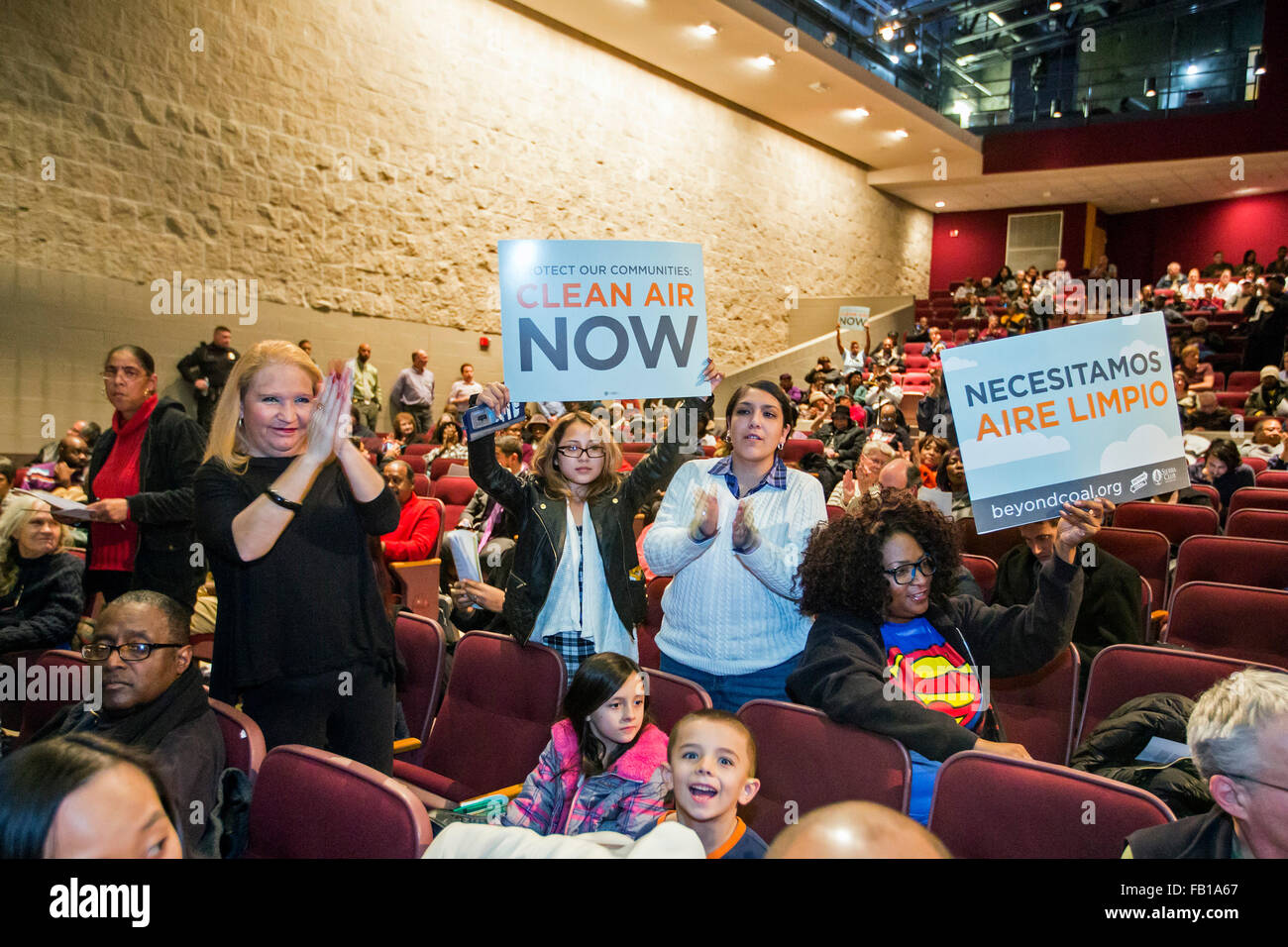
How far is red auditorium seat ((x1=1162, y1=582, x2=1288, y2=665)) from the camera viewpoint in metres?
3.04

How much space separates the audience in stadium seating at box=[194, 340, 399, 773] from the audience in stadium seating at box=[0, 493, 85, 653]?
64.8 inches

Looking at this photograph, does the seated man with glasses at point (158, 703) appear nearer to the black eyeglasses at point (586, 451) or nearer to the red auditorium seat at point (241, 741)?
the red auditorium seat at point (241, 741)

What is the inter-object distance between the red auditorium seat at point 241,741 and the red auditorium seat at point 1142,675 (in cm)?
209

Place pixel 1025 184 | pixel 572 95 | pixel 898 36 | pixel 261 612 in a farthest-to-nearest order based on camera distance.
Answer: pixel 1025 184 → pixel 898 36 → pixel 572 95 → pixel 261 612

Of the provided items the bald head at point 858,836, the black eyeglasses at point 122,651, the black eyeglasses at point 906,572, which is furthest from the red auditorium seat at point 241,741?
the black eyeglasses at point 906,572

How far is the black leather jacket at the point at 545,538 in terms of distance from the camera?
2.59 meters

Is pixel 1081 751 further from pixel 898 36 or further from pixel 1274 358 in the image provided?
pixel 898 36

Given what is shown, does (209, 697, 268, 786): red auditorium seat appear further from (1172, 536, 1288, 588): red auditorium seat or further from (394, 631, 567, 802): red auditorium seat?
(1172, 536, 1288, 588): red auditorium seat

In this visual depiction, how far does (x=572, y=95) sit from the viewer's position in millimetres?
12211

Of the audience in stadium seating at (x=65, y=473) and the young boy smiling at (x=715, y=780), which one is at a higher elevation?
the audience in stadium seating at (x=65, y=473)

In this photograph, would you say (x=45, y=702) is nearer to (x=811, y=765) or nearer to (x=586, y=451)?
(x=586, y=451)

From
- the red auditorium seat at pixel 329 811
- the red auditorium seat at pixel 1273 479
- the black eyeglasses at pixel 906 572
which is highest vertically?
the red auditorium seat at pixel 1273 479

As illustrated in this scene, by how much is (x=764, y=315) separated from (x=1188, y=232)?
962 centimetres
